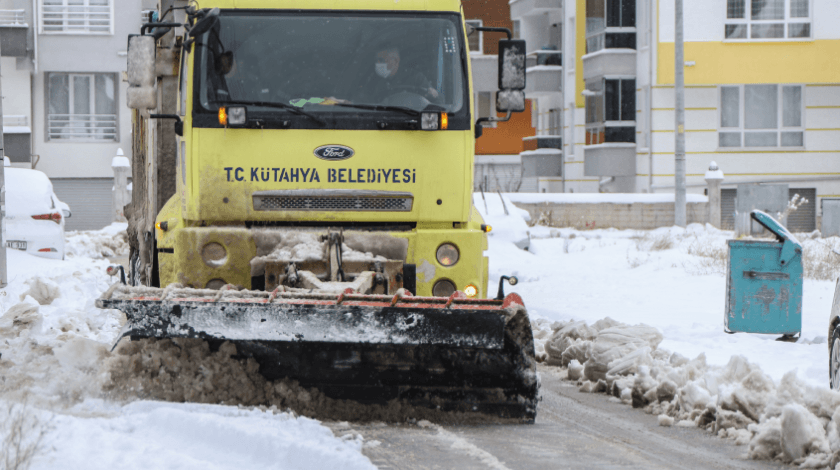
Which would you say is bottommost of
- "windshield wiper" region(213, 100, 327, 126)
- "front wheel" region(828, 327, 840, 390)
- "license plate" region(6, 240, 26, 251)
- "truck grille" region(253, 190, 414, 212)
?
"front wheel" region(828, 327, 840, 390)

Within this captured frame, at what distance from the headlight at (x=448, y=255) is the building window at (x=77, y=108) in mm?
32602

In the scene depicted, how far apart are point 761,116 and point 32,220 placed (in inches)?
824

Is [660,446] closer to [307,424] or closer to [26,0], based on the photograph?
[307,424]

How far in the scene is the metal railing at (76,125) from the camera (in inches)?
1497

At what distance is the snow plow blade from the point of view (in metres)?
6.11

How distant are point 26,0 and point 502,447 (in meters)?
35.8

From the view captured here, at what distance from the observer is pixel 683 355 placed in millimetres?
8484

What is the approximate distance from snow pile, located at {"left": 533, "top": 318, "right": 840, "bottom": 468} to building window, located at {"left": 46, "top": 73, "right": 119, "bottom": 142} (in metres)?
31.4

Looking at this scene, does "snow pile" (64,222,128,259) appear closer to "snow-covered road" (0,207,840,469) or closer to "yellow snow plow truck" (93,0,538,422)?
"snow-covered road" (0,207,840,469)

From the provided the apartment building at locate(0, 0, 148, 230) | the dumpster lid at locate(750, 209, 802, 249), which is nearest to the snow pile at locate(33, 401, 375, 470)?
the dumpster lid at locate(750, 209, 802, 249)

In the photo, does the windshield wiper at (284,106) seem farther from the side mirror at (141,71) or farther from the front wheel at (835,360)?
the front wheel at (835,360)

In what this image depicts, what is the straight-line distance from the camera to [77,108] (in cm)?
3822

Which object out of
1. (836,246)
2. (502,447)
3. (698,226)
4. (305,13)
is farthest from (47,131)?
(502,447)

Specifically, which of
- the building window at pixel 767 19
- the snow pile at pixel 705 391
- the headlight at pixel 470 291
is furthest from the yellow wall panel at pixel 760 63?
the headlight at pixel 470 291
